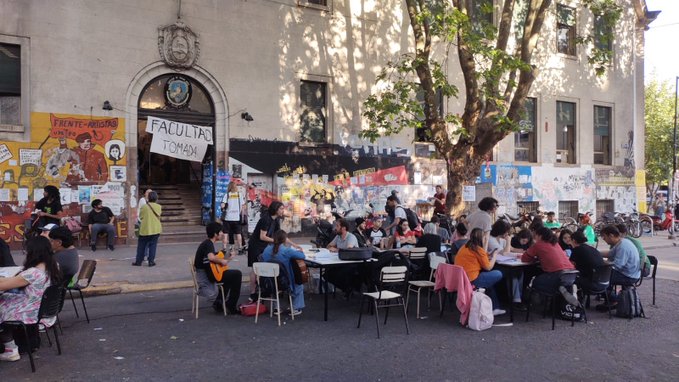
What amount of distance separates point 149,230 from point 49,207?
2.59 metres

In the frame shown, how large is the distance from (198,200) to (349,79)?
264 inches

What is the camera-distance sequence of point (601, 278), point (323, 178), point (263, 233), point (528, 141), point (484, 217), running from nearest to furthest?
1. point (601, 278)
2. point (263, 233)
3. point (484, 217)
4. point (323, 178)
5. point (528, 141)

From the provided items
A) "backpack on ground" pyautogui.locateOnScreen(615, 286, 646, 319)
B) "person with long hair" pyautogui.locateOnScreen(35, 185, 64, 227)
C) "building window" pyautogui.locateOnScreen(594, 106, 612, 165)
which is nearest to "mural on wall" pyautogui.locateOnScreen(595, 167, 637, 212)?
"building window" pyautogui.locateOnScreen(594, 106, 612, 165)

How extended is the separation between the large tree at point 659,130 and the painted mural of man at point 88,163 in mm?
33768

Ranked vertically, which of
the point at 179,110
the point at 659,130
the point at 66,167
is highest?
the point at 659,130

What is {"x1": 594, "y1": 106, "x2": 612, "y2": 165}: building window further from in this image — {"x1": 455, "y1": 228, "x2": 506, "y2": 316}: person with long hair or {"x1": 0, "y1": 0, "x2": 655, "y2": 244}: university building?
{"x1": 455, "y1": 228, "x2": 506, "y2": 316}: person with long hair

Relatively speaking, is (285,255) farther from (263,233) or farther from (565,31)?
(565,31)

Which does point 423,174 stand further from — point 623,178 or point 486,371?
point 486,371

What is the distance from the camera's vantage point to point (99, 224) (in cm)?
1372

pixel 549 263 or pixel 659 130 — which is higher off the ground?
pixel 659 130

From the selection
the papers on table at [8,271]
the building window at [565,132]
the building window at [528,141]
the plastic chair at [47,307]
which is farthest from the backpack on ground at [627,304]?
the building window at [565,132]

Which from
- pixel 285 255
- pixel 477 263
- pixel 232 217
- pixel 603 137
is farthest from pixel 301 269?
pixel 603 137

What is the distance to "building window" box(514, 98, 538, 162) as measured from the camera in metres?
21.9

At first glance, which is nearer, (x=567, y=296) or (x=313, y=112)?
(x=567, y=296)
